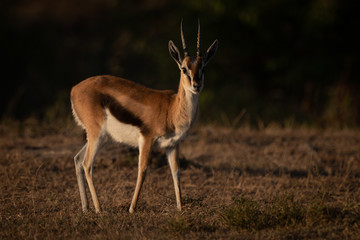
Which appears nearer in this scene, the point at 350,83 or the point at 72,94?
the point at 72,94

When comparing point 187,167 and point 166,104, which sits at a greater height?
point 166,104

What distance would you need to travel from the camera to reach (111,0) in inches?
1145

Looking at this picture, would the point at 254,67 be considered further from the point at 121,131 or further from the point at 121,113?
the point at 121,131

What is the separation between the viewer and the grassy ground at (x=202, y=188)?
15.5 feet

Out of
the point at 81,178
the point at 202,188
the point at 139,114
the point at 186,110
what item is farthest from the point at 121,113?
the point at 202,188

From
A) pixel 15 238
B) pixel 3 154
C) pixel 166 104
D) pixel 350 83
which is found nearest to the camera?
pixel 15 238

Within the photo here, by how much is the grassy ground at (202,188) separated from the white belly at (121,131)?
86 cm

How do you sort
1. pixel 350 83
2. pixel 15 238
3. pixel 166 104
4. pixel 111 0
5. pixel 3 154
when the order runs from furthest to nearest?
pixel 111 0, pixel 350 83, pixel 3 154, pixel 166 104, pixel 15 238

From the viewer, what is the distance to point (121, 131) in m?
5.65

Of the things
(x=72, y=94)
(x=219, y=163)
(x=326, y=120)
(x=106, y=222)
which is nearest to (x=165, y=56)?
(x=326, y=120)

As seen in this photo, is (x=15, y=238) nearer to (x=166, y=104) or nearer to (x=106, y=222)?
(x=106, y=222)

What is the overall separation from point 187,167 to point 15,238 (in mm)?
3500

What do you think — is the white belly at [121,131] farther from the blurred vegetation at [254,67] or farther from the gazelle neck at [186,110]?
the blurred vegetation at [254,67]

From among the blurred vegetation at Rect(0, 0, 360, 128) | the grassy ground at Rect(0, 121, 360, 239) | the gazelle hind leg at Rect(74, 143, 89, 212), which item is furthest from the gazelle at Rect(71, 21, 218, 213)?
the blurred vegetation at Rect(0, 0, 360, 128)
